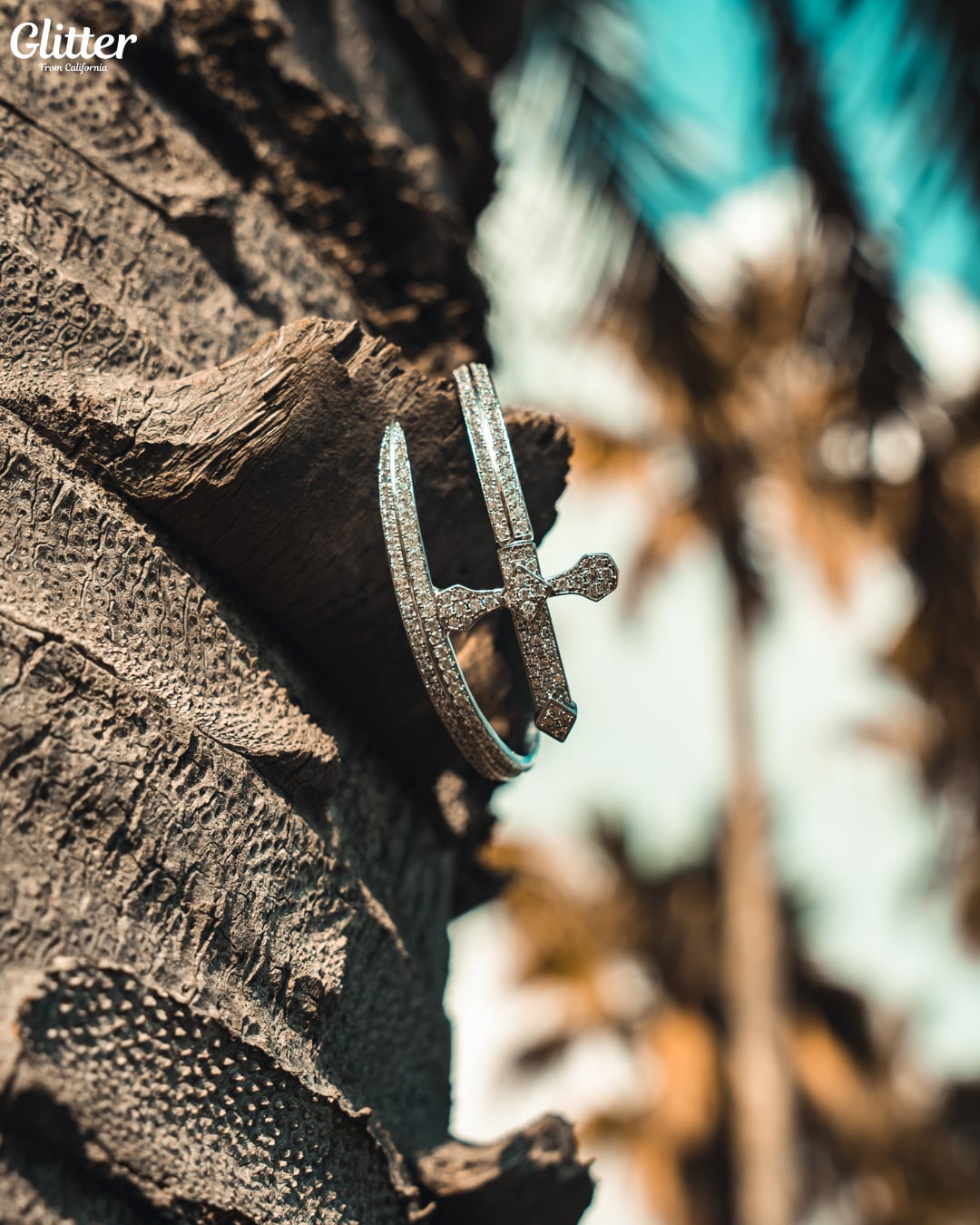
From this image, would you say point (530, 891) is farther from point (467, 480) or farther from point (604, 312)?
point (467, 480)

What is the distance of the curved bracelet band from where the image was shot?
0.82 m

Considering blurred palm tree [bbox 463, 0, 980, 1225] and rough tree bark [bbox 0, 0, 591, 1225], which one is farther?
blurred palm tree [bbox 463, 0, 980, 1225]

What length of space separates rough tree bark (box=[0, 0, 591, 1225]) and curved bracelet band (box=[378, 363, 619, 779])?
35 millimetres

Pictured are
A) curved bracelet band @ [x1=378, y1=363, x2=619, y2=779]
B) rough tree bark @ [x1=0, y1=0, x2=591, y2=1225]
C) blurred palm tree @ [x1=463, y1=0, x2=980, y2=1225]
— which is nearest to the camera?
rough tree bark @ [x1=0, y1=0, x2=591, y2=1225]

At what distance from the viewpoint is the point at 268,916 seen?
0.73 meters

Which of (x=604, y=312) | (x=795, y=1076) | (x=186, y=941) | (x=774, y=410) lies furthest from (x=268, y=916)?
(x=795, y=1076)

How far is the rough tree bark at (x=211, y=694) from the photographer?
2.08 ft

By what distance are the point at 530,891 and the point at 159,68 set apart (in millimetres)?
7160

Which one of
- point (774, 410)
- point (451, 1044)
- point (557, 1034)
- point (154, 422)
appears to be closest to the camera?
point (154, 422)

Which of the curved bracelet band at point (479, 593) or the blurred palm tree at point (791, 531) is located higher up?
the blurred palm tree at point (791, 531)

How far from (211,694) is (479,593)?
222 millimetres

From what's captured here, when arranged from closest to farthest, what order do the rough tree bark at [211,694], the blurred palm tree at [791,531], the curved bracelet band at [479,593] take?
the rough tree bark at [211,694] → the curved bracelet band at [479,593] → the blurred palm tree at [791,531]

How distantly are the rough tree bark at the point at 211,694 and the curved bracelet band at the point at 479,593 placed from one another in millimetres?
35

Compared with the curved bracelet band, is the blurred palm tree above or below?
above
